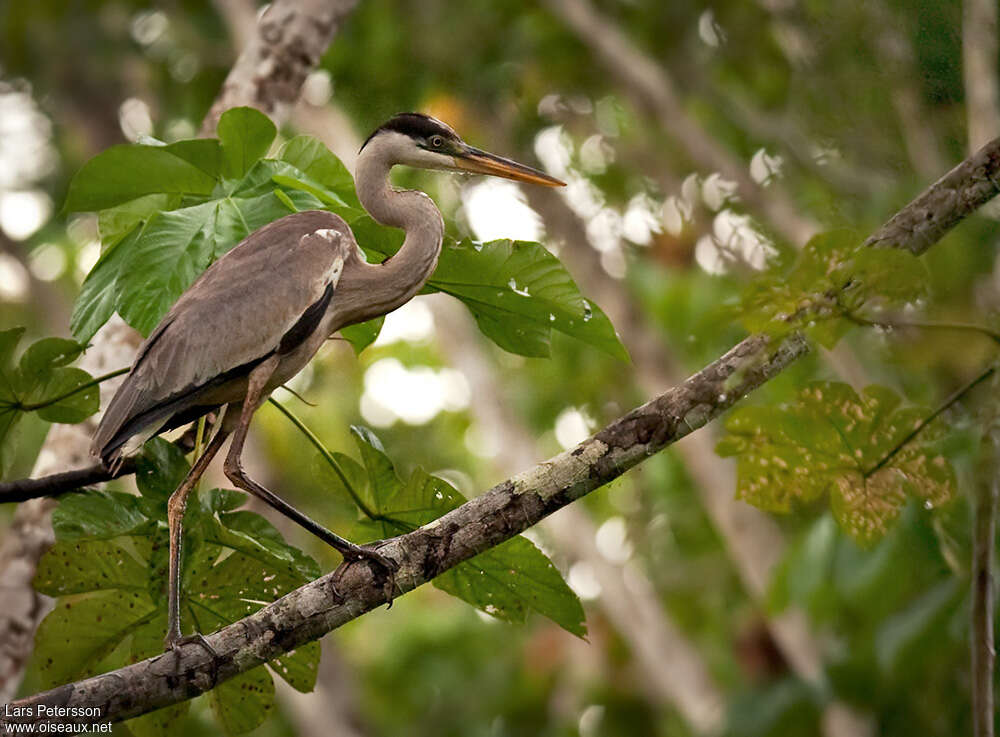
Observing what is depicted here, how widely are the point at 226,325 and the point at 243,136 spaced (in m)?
0.49

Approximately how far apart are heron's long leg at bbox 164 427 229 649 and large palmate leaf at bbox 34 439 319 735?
0.21 feet

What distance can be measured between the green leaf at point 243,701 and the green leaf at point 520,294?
1.01m

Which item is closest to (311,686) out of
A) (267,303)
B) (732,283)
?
(267,303)

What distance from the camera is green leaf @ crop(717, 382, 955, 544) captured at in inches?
109

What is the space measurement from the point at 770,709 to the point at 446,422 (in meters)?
5.82

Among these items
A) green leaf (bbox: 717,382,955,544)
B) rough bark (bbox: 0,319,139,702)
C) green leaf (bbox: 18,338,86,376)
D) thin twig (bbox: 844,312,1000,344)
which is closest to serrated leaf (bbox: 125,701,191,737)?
rough bark (bbox: 0,319,139,702)

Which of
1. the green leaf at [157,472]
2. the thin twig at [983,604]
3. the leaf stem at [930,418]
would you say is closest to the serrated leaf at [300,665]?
the green leaf at [157,472]

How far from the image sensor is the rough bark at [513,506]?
94.6 inches

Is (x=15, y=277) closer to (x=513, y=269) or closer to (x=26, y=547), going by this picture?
(x=26, y=547)

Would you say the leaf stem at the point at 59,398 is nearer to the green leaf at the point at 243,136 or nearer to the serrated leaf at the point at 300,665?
the green leaf at the point at 243,136

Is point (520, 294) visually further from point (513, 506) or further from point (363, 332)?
point (513, 506)

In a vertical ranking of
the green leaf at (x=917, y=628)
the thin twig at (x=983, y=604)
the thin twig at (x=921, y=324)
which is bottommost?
the thin twig at (x=983, y=604)

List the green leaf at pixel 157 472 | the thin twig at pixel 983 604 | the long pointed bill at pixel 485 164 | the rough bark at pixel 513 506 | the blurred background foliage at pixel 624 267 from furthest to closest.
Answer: the blurred background foliage at pixel 624 267, the long pointed bill at pixel 485 164, the green leaf at pixel 157 472, the thin twig at pixel 983 604, the rough bark at pixel 513 506

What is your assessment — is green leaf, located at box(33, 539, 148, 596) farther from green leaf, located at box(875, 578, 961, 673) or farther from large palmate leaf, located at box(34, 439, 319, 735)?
green leaf, located at box(875, 578, 961, 673)
